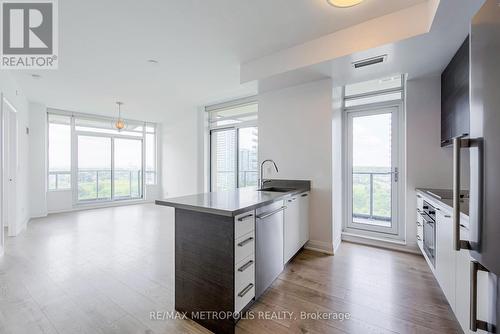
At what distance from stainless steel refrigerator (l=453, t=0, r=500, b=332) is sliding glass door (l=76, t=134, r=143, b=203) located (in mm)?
7933

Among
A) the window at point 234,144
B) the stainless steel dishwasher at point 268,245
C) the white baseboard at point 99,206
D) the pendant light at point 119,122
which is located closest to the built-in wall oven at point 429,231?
the stainless steel dishwasher at point 268,245

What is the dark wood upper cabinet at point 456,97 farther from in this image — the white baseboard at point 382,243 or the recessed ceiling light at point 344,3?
the white baseboard at point 382,243

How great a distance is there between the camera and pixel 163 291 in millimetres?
2221

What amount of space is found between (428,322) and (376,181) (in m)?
2.28

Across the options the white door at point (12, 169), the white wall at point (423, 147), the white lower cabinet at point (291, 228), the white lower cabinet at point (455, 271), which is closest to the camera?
the white lower cabinet at point (455, 271)

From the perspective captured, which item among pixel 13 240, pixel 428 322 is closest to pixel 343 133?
pixel 428 322

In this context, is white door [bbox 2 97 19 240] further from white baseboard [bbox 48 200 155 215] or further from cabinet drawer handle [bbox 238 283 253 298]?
cabinet drawer handle [bbox 238 283 253 298]

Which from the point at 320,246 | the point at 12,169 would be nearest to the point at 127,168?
the point at 12,169

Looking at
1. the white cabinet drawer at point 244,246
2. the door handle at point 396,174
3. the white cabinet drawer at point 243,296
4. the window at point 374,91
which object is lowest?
the white cabinet drawer at point 243,296

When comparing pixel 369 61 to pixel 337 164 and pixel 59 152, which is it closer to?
pixel 337 164

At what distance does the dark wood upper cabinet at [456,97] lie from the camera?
2.08 metres

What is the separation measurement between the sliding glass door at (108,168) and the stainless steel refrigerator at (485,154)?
7.93m

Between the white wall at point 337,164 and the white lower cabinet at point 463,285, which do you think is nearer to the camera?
the white lower cabinet at point 463,285

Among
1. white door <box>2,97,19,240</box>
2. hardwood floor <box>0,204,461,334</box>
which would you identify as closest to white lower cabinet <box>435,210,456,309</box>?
hardwood floor <box>0,204,461,334</box>
